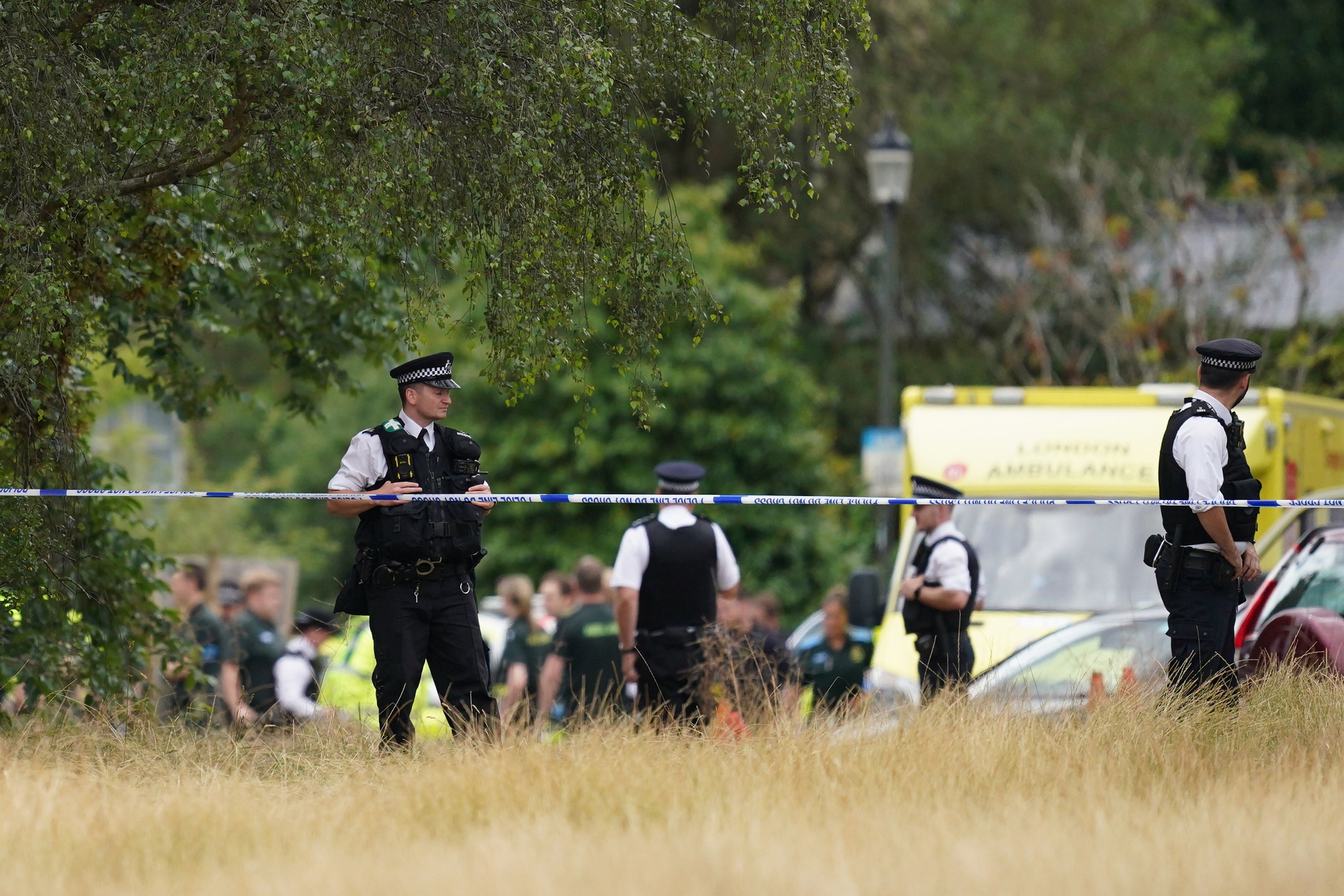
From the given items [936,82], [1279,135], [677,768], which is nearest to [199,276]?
[677,768]

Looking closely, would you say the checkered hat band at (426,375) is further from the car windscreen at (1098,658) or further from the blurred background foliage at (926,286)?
the blurred background foliage at (926,286)

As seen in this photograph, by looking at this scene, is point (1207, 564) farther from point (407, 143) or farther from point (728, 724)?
point (407, 143)

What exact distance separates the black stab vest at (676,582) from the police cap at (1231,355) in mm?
2867

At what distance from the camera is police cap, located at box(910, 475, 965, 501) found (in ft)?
32.0

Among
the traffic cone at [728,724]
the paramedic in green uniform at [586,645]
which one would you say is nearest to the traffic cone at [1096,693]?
the traffic cone at [728,724]

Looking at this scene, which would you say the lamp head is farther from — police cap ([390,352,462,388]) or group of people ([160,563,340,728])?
police cap ([390,352,462,388])

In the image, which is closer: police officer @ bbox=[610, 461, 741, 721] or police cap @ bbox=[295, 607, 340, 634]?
police cap @ bbox=[295, 607, 340, 634]

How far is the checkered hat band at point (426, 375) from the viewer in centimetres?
701

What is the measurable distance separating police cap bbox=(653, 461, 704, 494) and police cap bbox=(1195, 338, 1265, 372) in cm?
274

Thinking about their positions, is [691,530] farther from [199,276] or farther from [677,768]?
[677,768]

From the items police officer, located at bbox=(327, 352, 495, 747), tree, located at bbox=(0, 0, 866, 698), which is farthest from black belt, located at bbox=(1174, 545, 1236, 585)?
police officer, located at bbox=(327, 352, 495, 747)

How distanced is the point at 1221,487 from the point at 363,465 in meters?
3.44

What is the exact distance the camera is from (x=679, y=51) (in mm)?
6582

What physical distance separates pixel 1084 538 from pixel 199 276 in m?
5.84
